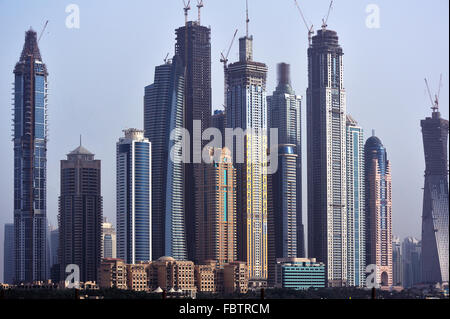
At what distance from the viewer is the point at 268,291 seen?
18350cm
